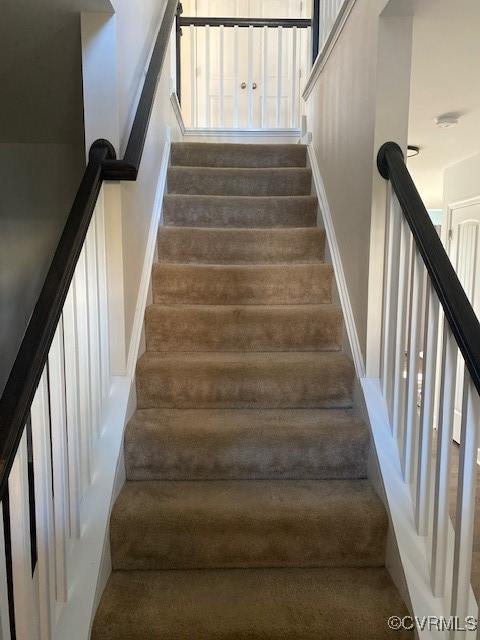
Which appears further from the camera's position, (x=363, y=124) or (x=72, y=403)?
(x=363, y=124)

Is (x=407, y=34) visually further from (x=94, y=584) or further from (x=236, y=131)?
(x=236, y=131)

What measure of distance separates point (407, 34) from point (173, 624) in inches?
77.1

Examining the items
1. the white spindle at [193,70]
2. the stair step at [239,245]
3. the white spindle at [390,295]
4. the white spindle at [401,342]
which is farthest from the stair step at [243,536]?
the white spindle at [193,70]

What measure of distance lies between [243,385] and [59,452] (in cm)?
78

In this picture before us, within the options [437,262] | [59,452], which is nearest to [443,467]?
[437,262]

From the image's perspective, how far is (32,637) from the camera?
39.9 inches

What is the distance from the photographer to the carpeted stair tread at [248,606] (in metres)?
1.18

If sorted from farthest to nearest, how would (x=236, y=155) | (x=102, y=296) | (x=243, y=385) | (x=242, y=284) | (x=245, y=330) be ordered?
(x=236, y=155)
(x=242, y=284)
(x=245, y=330)
(x=243, y=385)
(x=102, y=296)

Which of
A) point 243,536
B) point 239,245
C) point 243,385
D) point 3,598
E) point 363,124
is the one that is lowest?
point 243,536

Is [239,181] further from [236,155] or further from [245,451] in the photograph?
[245,451]

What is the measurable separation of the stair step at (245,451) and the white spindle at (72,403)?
11.5 inches

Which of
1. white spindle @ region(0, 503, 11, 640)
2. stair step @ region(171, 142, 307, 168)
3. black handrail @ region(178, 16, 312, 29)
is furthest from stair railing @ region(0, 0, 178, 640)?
black handrail @ region(178, 16, 312, 29)

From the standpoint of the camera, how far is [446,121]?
260 centimetres
